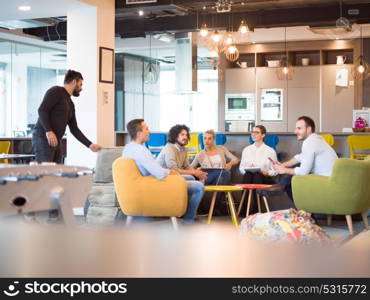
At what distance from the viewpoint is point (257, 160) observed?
330 inches

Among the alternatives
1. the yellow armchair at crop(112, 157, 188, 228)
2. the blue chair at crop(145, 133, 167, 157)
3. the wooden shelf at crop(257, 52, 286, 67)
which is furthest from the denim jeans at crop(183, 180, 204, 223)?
the wooden shelf at crop(257, 52, 286, 67)

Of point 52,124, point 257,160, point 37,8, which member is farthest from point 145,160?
point 37,8

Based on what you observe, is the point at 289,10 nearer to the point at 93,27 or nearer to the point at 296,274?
the point at 93,27

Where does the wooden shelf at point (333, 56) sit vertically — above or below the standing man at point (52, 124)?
above

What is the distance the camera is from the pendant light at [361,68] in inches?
495

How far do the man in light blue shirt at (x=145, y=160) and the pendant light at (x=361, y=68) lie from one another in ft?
23.5

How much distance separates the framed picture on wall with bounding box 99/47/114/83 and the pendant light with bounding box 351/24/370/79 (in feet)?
18.1

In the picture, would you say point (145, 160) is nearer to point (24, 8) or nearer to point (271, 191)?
point (271, 191)

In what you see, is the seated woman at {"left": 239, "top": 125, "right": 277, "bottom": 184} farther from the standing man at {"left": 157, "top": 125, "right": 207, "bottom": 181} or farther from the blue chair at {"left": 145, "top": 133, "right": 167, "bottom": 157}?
the blue chair at {"left": 145, "top": 133, "right": 167, "bottom": 157}

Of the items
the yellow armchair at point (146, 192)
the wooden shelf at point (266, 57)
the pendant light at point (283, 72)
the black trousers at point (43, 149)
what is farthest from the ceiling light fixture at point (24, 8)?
the wooden shelf at point (266, 57)

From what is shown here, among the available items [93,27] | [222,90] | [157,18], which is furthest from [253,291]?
[222,90]

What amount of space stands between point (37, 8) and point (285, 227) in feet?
22.0

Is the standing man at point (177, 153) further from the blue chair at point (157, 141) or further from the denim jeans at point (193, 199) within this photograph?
the blue chair at point (157, 141)

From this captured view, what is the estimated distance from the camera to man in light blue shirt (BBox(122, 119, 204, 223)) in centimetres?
596
